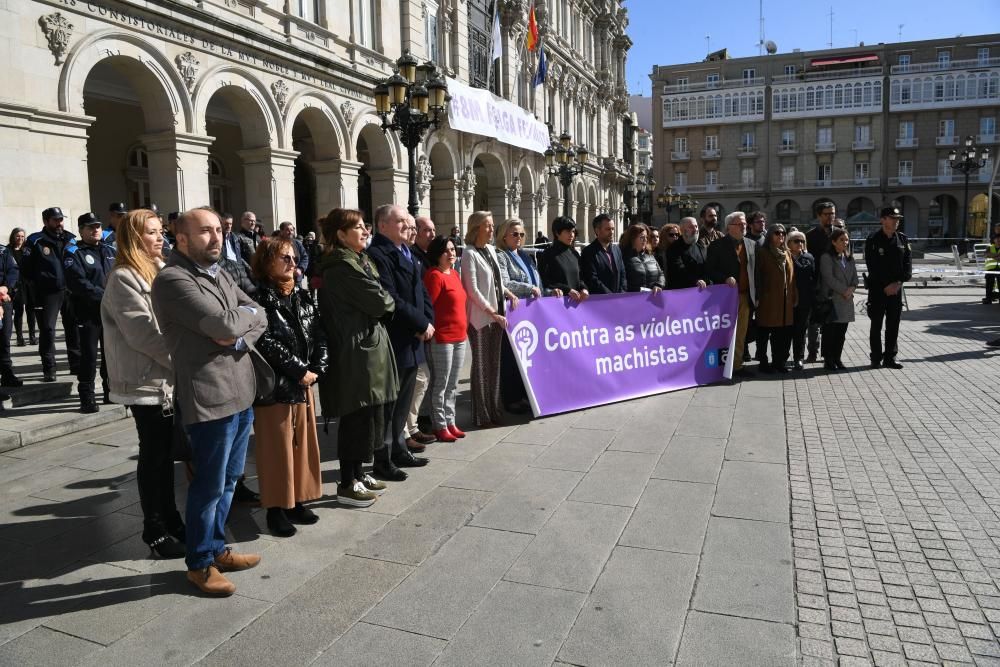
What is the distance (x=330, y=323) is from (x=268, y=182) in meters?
12.6

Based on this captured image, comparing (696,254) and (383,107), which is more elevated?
(383,107)

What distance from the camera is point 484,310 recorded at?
20.4 feet

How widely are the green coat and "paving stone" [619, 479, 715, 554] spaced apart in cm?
178

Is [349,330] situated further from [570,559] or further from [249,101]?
[249,101]

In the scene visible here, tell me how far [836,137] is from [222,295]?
69.4m

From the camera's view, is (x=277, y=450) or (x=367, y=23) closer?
(x=277, y=450)

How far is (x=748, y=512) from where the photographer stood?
4301mm

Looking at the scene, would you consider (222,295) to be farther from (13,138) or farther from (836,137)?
(836,137)

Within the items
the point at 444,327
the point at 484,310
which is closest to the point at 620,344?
the point at 484,310

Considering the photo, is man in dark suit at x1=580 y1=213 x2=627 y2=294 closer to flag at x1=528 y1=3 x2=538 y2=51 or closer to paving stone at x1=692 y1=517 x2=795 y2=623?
paving stone at x1=692 y1=517 x2=795 y2=623

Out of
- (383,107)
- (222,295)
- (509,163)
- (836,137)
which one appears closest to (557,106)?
(509,163)

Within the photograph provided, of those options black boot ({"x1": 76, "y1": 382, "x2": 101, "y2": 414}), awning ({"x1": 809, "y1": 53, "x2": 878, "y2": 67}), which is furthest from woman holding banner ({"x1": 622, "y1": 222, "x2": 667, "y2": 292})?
awning ({"x1": 809, "y1": 53, "x2": 878, "y2": 67})

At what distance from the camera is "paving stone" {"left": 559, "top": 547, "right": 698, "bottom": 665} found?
285cm

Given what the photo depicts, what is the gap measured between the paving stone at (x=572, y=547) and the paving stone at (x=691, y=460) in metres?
0.82
